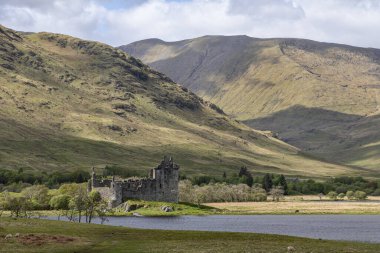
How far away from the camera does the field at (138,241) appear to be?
8156cm

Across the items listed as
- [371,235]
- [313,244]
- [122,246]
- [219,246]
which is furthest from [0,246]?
[371,235]

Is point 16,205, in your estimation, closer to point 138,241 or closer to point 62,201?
point 62,201

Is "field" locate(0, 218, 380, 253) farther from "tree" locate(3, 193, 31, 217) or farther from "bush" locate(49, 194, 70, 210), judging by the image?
"bush" locate(49, 194, 70, 210)

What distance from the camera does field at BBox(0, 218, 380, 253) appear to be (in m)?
81.6

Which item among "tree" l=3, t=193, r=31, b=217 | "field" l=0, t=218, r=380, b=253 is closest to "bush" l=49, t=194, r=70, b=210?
"tree" l=3, t=193, r=31, b=217

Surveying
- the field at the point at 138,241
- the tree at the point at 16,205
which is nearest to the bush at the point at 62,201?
the tree at the point at 16,205

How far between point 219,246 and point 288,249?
8.79m

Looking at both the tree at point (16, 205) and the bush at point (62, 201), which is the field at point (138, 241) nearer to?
the tree at point (16, 205)

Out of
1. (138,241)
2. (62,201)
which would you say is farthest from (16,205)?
(138,241)

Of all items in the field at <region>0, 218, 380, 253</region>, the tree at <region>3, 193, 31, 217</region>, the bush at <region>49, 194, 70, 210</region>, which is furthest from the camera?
the bush at <region>49, 194, 70, 210</region>

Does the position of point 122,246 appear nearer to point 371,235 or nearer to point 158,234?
point 158,234

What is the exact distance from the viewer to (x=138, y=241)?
91.6 m

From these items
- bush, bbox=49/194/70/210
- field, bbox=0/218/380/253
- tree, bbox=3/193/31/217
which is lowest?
field, bbox=0/218/380/253

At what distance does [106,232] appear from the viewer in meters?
103
